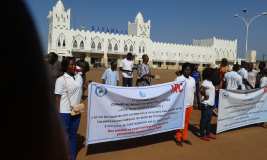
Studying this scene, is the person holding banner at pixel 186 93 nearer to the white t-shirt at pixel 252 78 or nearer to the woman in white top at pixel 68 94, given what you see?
the woman in white top at pixel 68 94

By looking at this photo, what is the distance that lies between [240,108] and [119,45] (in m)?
82.4

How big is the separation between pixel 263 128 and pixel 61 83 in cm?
691

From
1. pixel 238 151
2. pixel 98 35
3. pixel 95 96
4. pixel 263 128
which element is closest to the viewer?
pixel 95 96

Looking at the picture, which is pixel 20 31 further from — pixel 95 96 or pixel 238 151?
pixel 238 151

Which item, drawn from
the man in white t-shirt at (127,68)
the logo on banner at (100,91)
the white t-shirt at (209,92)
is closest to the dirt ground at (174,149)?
the white t-shirt at (209,92)

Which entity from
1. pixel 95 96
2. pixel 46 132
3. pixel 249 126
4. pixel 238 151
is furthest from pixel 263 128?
pixel 46 132

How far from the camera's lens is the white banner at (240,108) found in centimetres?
946

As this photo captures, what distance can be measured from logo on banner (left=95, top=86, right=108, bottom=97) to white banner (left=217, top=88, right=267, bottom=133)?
3561 mm

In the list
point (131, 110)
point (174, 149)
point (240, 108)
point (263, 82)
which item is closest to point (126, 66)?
point (240, 108)

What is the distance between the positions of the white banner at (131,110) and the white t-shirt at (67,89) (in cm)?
42

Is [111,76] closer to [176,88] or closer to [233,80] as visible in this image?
[176,88]

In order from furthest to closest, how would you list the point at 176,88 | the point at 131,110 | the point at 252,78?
the point at 252,78 < the point at 176,88 < the point at 131,110

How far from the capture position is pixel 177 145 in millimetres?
8211

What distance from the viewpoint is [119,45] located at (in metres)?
91.8
